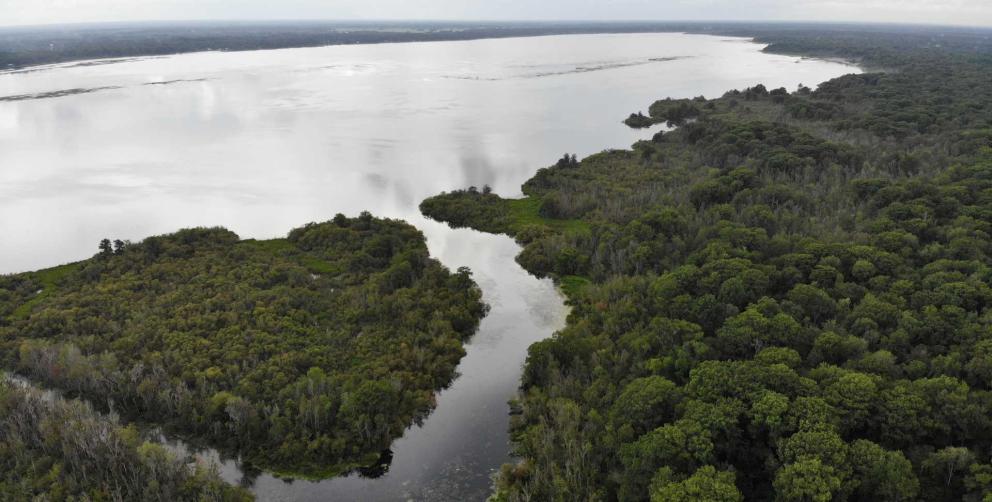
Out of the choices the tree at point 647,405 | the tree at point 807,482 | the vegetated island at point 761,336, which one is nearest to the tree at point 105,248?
the vegetated island at point 761,336

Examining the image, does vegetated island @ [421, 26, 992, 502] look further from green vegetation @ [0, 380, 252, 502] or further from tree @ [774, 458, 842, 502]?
green vegetation @ [0, 380, 252, 502]

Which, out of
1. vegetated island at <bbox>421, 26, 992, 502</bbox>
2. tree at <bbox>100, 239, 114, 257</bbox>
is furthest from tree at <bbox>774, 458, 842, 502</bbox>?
tree at <bbox>100, 239, 114, 257</bbox>

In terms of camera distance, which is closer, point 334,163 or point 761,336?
point 761,336

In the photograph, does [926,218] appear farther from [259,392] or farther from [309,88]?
[309,88]

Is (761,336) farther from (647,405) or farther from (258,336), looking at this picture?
(258,336)

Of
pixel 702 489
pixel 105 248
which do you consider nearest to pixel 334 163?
pixel 105 248

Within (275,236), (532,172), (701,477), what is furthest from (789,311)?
(532,172)
